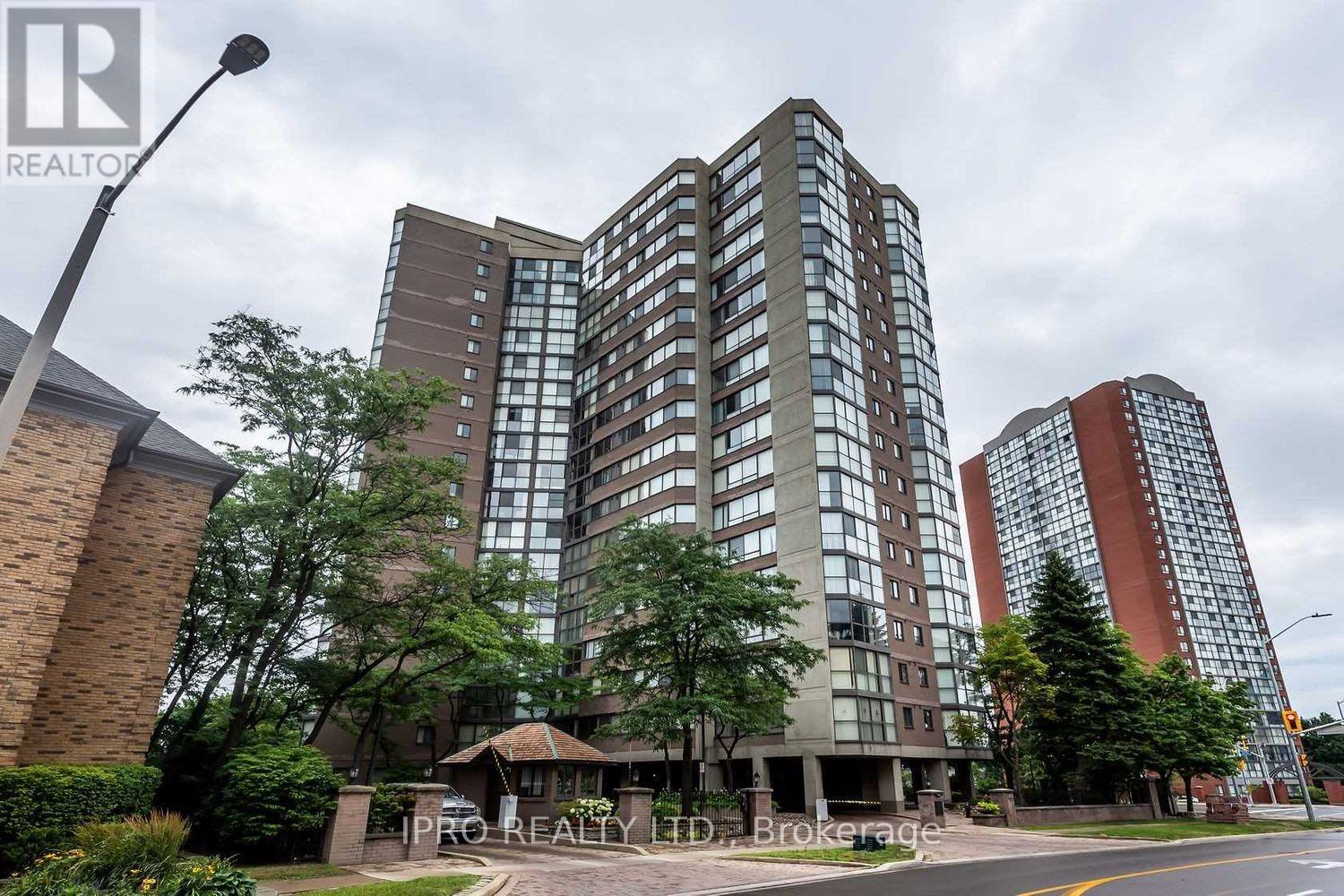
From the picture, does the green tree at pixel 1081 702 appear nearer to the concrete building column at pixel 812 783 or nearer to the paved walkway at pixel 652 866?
the concrete building column at pixel 812 783

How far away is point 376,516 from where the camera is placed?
22734 millimetres

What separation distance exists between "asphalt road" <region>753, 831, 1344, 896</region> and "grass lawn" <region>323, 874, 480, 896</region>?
555 cm

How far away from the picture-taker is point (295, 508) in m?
21.1

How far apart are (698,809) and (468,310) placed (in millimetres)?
46180

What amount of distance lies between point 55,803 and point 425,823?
22.6 feet

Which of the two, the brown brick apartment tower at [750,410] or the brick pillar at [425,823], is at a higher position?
the brown brick apartment tower at [750,410]

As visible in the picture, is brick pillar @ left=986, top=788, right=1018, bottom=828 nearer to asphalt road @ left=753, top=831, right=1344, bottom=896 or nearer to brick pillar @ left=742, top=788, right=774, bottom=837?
asphalt road @ left=753, top=831, right=1344, bottom=896

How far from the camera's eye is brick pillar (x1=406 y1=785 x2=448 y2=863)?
54.4 ft

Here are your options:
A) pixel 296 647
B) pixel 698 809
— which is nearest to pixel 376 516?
pixel 296 647

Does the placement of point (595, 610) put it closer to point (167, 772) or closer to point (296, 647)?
point (296, 647)

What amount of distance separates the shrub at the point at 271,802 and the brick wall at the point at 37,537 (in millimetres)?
3941

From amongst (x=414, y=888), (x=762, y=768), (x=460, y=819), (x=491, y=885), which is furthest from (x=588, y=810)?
(x=762, y=768)

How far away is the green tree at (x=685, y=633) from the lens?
26.2 metres

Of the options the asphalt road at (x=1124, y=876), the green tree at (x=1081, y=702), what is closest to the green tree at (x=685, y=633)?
the asphalt road at (x=1124, y=876)
